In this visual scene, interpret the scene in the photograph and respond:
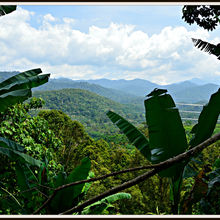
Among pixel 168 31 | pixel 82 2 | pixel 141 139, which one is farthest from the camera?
pixel 168 31

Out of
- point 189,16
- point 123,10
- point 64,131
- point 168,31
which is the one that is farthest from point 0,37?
point 64,131

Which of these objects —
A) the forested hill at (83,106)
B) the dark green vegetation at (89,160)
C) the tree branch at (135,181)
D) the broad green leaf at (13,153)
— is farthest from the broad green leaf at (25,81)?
the forested hill at (83,106)

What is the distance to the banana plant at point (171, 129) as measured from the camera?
0.78m

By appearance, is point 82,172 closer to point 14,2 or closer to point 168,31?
point 14,2

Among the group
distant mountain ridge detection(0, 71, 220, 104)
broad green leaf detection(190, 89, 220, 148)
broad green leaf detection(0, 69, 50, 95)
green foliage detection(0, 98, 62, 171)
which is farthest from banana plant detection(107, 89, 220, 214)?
distant mountain ridge detection(0, 71, 220, 104)

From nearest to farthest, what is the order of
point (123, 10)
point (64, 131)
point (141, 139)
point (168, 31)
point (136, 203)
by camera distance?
point (141, 139)
point (123, 10)
point (168, 31)
point (136, 203)
point (64, 131)

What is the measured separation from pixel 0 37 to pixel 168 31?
58.9 inches

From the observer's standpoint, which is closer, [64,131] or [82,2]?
[82,2]

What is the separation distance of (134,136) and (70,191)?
0.61 meters

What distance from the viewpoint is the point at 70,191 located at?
1.27 meters

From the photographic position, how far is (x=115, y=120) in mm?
994

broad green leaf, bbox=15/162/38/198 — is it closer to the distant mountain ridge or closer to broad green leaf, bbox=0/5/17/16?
broad green leaf, bbox=0/5/17/16

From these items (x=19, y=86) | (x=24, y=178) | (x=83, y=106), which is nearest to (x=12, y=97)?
(x=19, y=86)

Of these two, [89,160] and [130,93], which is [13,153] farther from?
[130,93]
